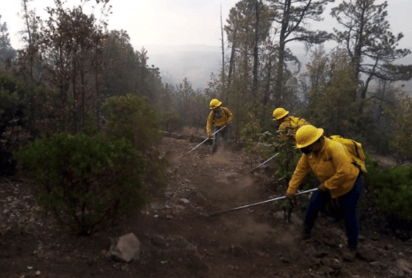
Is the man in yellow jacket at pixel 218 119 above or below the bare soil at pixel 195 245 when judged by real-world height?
above

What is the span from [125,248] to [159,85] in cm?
2042

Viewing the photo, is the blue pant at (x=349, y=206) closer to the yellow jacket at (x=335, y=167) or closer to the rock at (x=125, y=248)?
the yellow jacket at (x=335, y=167)

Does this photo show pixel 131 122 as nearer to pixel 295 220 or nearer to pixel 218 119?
pixel 295 220

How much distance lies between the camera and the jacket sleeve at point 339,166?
12.4 ft

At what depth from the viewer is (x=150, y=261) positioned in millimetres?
3525

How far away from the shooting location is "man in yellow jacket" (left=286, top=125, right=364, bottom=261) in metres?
3.78

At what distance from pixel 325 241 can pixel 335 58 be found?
1728 centimetres

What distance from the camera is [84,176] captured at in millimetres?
3258

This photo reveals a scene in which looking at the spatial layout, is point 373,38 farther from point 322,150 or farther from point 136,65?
point 322,150

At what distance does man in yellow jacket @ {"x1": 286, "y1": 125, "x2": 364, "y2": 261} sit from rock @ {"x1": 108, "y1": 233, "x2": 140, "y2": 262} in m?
2.18

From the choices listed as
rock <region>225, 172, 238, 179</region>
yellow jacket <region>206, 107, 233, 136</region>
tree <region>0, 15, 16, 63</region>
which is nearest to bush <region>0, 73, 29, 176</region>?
rock <region>225, 172, 238, 179</region>

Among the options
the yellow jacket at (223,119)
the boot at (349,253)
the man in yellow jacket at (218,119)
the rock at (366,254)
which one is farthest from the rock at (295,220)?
the yellow jacket at (223,119)

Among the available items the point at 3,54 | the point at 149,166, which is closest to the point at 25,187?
the point at 149,166

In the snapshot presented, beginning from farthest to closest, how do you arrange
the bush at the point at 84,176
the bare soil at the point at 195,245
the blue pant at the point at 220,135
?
the blue pant at the point at 220,135 → the bare soil at the point at 195,245 → the bush at the point at 84,176
